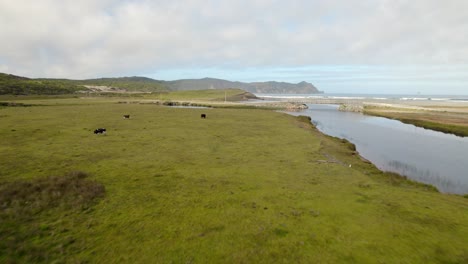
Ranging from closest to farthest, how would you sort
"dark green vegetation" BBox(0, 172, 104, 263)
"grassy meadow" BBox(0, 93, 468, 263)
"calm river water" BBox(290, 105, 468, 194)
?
1. "dark green vegetation" BBox(0, 172, 104, 263)
2. "grassy meadow" BBox(0, 93, 468, 263)
3. "calm river water" BBox(290, 105, 468, 194)

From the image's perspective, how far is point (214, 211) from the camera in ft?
50.1

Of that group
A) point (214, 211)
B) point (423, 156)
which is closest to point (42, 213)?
point (214, 211)

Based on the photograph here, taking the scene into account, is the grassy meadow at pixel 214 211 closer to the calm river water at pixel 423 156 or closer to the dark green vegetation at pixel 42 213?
the dark green vegetation at pixel 42 213

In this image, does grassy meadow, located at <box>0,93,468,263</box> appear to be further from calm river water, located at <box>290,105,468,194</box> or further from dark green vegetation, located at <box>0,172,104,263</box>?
calm river water, located at <box>290,105,468,194</box>

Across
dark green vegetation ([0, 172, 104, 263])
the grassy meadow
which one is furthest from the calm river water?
dark green vegetation ([0, 172, 104, 263])

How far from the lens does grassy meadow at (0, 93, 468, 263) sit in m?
11.5

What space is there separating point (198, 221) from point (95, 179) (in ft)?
31.6

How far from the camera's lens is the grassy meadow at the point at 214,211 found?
1146 centimetres

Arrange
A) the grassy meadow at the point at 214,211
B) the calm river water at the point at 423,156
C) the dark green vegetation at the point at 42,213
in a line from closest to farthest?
the dark green vegetation at the point at 42,213, the grassy meadow at the point at 214,211, the calm river water at the point at 423,156

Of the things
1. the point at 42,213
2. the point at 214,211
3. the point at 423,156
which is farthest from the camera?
the point at 423,156

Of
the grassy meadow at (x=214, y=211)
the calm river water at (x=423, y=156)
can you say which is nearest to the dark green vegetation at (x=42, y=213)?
the grassy meadow at (x=214, y=211)

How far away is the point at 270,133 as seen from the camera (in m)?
44.1

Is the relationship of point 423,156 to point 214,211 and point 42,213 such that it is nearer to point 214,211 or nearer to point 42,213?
point 214,211

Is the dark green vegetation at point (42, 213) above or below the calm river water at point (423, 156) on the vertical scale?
above
